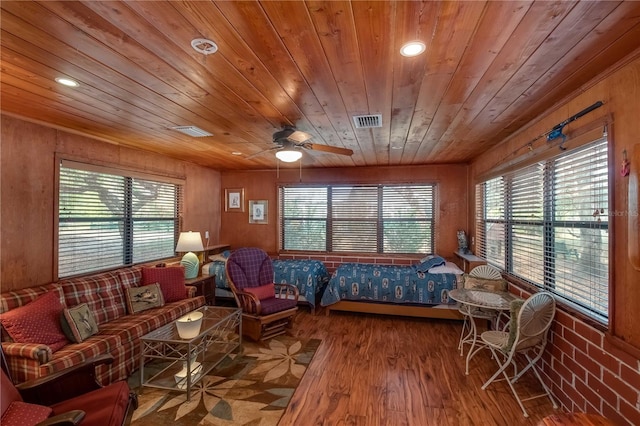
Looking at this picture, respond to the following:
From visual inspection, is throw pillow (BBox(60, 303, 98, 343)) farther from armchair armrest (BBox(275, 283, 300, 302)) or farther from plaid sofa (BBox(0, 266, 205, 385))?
armchair armrest (BBox(275, 283, 300, 302))

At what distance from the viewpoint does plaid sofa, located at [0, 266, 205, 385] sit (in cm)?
224

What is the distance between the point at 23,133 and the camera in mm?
2854

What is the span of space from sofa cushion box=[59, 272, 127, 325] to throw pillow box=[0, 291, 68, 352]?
292mm

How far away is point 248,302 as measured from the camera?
12.5 feet

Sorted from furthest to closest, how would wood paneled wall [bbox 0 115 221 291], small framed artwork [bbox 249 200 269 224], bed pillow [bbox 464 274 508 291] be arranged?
small framed artwork [bbox 249 200 269 224], bed pillow [bbox 464 274 508 291], wood paneled wall [bbox 0 115 221 291]

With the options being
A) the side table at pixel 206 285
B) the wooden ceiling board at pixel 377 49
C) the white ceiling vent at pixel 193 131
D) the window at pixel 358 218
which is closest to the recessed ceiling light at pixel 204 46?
the wooden ceiling board at pixel 377 49

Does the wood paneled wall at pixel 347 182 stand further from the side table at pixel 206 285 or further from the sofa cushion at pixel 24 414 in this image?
the sofa cushion at pixel 24 414

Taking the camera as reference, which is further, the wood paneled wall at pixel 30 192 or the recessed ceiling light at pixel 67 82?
the wood paneled wall at pixel 30 192

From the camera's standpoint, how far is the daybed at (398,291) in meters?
4.30

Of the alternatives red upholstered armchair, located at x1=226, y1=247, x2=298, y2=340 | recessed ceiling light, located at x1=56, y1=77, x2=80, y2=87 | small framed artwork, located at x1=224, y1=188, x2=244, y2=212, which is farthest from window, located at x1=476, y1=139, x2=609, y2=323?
small framed artwork, located at x1=224, y1=188, x2=244, y2=212

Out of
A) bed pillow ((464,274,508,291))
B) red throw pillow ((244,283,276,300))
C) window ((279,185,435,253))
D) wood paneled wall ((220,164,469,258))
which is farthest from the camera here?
window ((279,185,435,253))

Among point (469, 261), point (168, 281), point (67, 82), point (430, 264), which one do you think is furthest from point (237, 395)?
point (469, 261)

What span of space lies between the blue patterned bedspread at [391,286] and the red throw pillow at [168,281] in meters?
2.06

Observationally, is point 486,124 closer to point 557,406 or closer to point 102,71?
point 557,406
